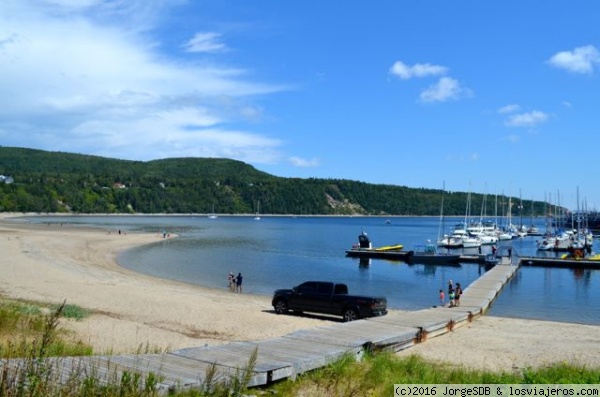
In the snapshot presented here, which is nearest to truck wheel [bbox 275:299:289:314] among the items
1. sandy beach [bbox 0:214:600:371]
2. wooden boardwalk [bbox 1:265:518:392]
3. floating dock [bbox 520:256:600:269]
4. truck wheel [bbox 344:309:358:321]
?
sandy beach [bbox 0:214:600:371]

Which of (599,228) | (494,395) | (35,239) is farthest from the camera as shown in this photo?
(599,228)

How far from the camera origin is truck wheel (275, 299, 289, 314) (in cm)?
2667

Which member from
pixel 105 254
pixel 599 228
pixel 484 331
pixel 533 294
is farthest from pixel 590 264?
pixel 599 228

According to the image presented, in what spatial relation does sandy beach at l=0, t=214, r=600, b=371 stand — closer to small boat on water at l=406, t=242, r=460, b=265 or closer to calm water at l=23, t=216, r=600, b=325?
calm water at l=23, t=216, r=600, b=325

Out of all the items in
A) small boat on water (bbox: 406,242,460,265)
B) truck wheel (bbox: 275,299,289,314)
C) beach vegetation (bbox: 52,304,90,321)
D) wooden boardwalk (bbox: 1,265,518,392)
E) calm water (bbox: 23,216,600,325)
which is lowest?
calm water (bbox: 23,216,600,325)

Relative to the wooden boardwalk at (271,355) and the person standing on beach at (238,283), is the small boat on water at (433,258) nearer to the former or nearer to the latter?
the person standing on beach at (238,283)

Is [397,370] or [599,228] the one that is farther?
[599,228]

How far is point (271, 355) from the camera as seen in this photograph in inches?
455

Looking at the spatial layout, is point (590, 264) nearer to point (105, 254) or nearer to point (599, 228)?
point (105, 254)

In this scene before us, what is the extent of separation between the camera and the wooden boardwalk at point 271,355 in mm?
8828

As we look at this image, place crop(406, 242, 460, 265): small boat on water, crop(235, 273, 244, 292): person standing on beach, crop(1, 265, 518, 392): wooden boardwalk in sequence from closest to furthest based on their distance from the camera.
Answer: crop(1, 265, 518, 392): wooden boardwalk
crop(235, 273, 244, 292): person standing on beach
crop(406, 242, 460, 265): small boat on water

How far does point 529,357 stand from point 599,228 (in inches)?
6533

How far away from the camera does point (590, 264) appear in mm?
62562

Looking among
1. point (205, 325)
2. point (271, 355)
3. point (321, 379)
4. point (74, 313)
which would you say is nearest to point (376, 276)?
point (205, 325)
